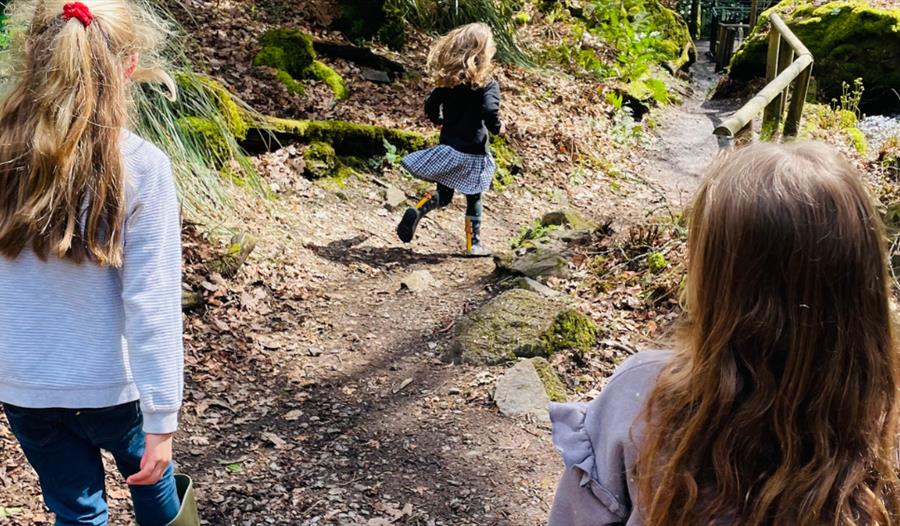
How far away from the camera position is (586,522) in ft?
4.77

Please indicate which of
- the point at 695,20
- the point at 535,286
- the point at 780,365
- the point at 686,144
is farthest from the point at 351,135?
the point at 695,20

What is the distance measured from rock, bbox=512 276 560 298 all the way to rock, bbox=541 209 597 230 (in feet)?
4.60

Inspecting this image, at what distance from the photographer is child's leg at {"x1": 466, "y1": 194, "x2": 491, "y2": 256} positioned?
6199 millimetres

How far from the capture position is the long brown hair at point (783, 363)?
1.24 metres

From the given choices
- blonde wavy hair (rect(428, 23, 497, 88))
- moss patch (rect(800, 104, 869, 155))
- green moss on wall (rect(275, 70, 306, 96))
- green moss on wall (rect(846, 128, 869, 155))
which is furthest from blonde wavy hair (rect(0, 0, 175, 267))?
green moss on wall (rect(846, 128, 869, 155))

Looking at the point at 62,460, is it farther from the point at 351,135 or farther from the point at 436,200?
the point at 351,135

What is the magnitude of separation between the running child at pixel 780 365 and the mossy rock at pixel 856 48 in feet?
34.6

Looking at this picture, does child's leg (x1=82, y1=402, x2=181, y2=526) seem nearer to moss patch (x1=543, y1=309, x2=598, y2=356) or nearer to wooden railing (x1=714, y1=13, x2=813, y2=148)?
moss patch (x1=543, y1=309, x2=598, y2=356)

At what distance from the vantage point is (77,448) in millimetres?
2137

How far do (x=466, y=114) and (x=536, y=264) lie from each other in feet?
4.29

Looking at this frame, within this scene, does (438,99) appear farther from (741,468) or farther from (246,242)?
(741,468)

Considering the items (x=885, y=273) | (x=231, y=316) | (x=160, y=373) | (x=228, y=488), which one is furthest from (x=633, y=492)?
(x=231, y=316)

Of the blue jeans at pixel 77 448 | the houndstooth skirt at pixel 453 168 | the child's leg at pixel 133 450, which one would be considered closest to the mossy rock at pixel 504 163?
the houndstooth skirt at pixel 453 168

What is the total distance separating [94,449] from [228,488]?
4.24 ft
